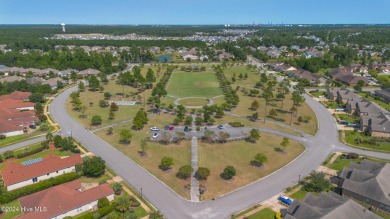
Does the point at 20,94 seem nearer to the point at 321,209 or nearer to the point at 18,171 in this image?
the point at 18,171

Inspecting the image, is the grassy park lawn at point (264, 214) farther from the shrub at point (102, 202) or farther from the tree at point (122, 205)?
the shrub at point (102, 202)

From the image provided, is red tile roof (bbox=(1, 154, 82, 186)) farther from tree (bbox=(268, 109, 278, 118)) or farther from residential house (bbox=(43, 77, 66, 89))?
residential house (bbox=(43, 77, 66, 89))

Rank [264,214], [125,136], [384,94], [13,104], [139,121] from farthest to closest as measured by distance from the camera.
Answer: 1. [384,94]
2. [13,104]
3. [139,121]
4. [125,136]
5. [264,214]

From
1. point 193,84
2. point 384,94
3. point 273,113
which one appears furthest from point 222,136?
point 384,94

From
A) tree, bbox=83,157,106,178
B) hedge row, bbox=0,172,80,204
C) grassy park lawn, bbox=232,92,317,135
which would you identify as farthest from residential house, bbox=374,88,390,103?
hedge row, bbox=0,172,80,204

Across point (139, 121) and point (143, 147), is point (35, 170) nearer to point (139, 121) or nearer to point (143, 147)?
point (143, 147)

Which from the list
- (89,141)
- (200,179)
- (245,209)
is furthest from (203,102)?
(245,209)

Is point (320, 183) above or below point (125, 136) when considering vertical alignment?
below
